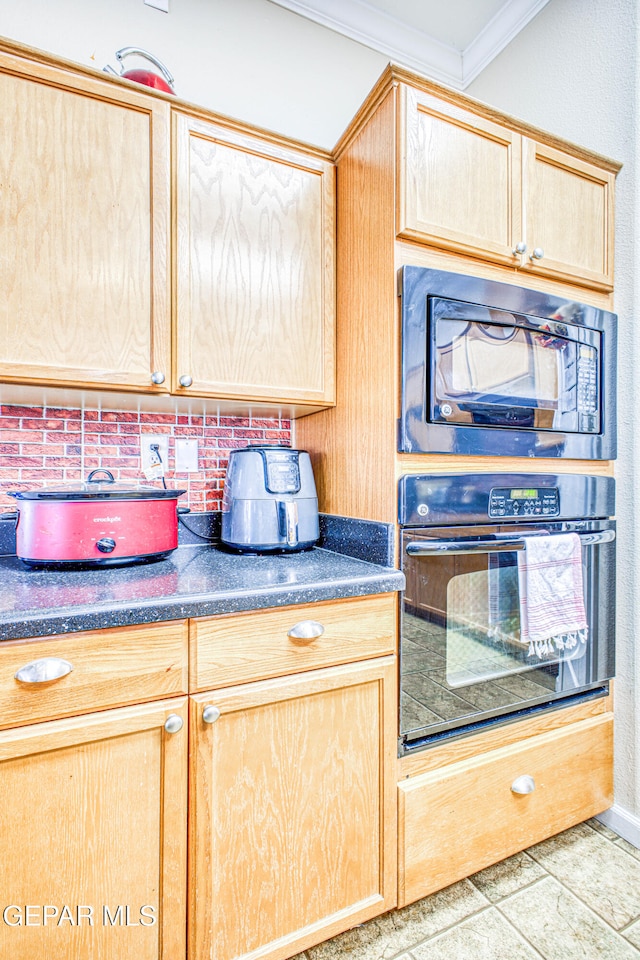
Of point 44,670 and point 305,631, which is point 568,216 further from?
point 44,670

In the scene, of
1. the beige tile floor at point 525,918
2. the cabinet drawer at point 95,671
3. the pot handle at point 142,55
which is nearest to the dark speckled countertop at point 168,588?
the cabinet drawer at point 95,671

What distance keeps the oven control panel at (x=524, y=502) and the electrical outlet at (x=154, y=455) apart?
3.29 feet

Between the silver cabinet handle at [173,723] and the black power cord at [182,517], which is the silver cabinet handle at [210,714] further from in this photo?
the black power cord at [182,517]

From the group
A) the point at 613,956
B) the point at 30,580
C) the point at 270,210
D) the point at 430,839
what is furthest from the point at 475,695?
the point at 270,210

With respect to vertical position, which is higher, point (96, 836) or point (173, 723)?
point (173, 723)

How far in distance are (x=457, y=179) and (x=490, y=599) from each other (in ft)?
3.66

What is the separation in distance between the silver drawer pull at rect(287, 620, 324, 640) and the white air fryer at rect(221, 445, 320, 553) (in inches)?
14.2

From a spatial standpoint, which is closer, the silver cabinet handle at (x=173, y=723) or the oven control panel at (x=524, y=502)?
the silver cabinet handle at (x=173, y=723)

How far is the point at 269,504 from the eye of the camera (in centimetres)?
138

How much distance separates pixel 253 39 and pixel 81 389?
1.48m

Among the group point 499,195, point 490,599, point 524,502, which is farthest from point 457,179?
point 490,599

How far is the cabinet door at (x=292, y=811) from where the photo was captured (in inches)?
37.9

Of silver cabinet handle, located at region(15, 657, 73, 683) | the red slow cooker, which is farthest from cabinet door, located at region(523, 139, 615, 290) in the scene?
silver cabinet handle, located at region(15, 657, 73, 683)

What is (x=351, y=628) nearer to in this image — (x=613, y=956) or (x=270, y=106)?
(x=613, y=956)
